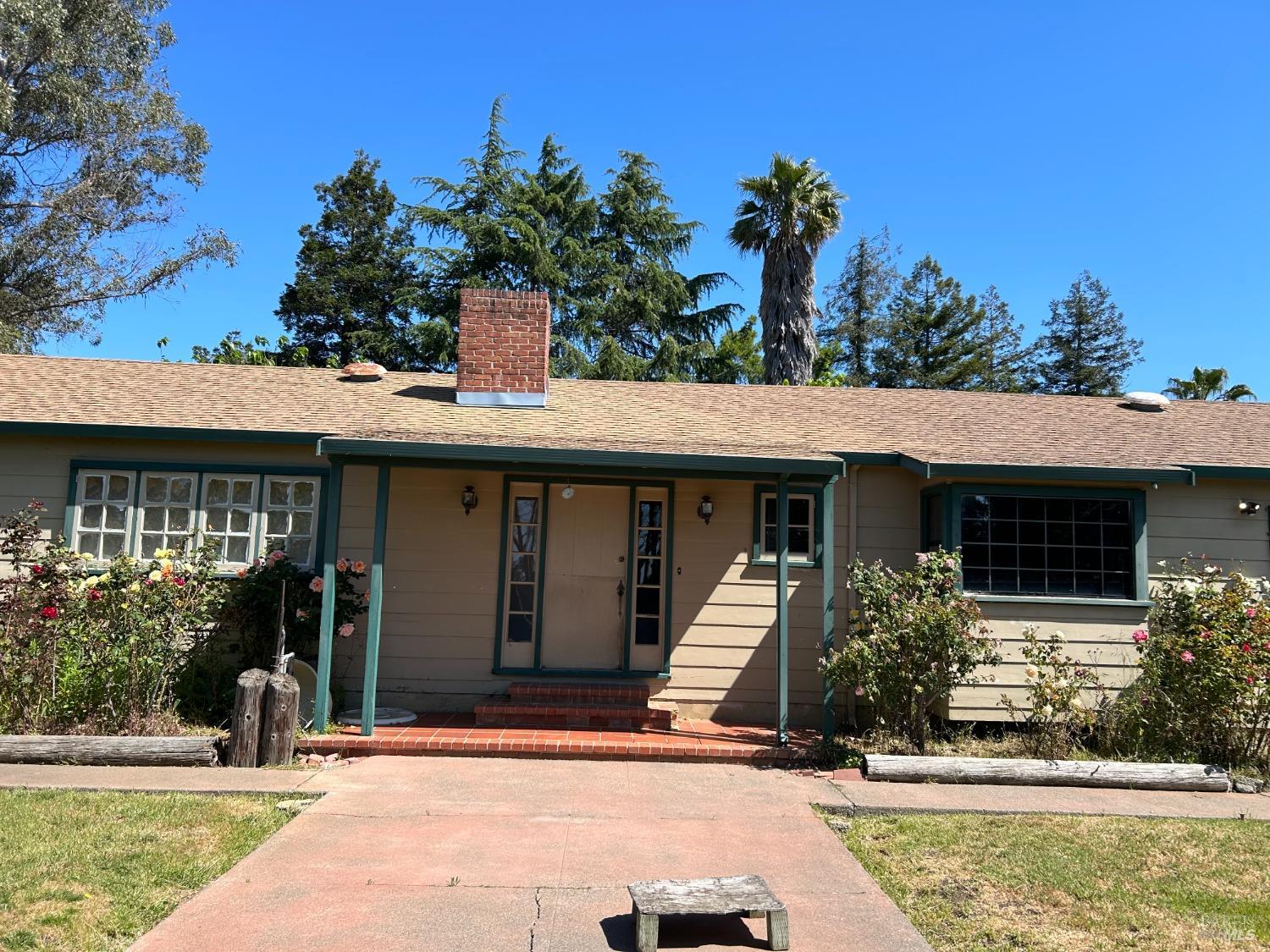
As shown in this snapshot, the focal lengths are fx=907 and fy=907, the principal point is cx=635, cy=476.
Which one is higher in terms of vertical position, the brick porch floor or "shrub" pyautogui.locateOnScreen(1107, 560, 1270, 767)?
"shrub" pyautogui.locateOnScreen(1107, 560, 1270, 767)

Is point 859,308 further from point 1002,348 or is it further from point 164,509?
point 164,509

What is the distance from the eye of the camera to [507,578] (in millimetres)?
8781

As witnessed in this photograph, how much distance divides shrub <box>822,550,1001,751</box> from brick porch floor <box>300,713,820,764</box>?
825mm

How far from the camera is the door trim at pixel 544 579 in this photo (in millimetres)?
8695

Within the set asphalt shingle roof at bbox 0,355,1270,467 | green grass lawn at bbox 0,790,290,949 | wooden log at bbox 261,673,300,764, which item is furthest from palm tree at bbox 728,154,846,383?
green grass lawn at bbox 0,790,290,949

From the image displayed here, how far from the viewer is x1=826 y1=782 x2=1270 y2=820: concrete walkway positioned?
6105 mm

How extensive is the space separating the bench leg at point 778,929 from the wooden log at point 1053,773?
3193 millimetres

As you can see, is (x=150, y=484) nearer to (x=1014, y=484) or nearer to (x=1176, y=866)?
(x=1014, y=484)

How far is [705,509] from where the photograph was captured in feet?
28.8

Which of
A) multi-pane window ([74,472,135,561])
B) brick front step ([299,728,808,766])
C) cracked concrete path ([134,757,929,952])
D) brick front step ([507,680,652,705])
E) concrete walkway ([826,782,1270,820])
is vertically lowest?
cracked concrete path ([134,757,929,952])

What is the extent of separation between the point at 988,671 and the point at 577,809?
409 cm

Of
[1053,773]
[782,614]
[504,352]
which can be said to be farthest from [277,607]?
[1053,773]

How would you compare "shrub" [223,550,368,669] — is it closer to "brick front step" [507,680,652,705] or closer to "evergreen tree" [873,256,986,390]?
"brick front step" [507,680,652,705]

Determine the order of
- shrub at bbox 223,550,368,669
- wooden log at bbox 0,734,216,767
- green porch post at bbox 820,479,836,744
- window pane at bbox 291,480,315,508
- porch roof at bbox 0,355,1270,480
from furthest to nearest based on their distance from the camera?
window pane at bbox 291,480,315,508 < porch roof at bbox 0,355,1270,480 < shrub at bbox 223,550,368,669 < green porch post at bbox 820,479,836,744 < wooden log at bbox 0,734,216,767
